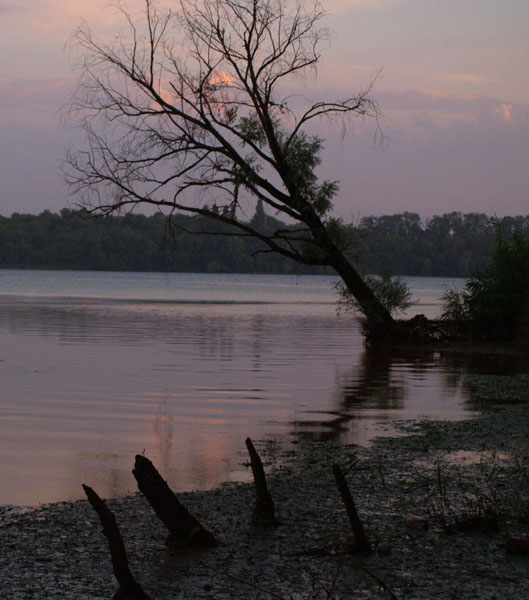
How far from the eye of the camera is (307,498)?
8234mm

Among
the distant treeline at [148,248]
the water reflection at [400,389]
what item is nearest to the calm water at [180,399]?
the water reflection at [400,389]

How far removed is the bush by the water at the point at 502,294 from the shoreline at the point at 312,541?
18.9m

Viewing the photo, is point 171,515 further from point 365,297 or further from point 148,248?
point 148,248

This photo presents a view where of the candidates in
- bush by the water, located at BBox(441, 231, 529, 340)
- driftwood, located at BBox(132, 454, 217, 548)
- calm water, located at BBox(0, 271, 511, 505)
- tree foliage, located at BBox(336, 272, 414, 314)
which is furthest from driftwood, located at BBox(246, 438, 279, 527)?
tree foliage, located at BBox(336, 272, 414, 314)

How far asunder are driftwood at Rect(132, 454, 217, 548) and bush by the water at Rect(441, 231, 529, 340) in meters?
22.4

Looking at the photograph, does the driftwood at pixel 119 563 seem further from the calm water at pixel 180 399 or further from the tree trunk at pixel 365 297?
the tree trunk at pixel 365 297

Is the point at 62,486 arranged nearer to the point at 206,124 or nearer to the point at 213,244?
the point at 206,124

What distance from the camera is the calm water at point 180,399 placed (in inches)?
398

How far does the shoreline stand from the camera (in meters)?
5.84

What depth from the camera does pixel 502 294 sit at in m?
28.2

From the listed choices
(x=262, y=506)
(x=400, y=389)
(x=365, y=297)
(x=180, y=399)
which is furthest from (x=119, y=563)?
(x=365, y=297)

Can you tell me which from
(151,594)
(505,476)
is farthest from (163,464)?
(151,594)

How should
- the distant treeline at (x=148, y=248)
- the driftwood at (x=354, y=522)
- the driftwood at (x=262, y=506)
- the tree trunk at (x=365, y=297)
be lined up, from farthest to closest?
1. the distant treeline at (x=148, y=248)
2. the tree trunk at (x=365, y=297)
3. the driftwood at (x=262, y=506)
4. the driftwood at (x=354, y=522)

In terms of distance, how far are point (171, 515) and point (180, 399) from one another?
9.17 meters
